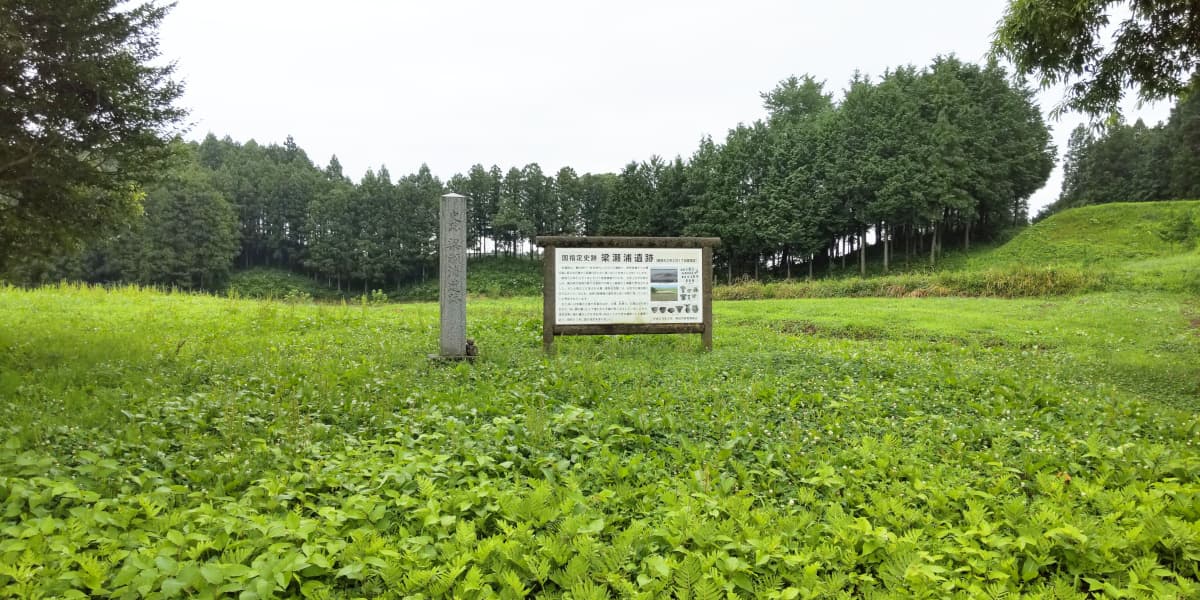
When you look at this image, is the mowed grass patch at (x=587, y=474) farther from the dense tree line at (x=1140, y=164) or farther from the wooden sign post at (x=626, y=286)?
the dense tree line at (x=1140, y=164)

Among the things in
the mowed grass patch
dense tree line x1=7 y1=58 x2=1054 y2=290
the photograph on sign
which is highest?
dense tree line x1=7 y1=58 x2=1054 y2=290

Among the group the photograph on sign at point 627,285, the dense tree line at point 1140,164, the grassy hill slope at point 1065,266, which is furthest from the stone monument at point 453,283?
the dense tree line at point 1140,164

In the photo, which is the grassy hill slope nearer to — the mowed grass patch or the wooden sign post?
the mowed grass patch

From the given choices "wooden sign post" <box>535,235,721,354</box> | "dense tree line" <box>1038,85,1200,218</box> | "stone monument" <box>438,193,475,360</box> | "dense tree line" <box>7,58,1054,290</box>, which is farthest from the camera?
"dense tree line" <box>1038,85,1200,218</box>

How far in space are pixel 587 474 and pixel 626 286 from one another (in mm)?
5482

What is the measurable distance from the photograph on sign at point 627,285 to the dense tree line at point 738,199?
27.6 m

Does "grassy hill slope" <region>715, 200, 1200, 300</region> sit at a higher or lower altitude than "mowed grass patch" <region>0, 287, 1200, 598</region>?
higher

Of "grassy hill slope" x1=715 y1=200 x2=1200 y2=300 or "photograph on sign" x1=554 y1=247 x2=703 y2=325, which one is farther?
"grassy hill slope" x1=715 y1=200 x2=1200 y2=300

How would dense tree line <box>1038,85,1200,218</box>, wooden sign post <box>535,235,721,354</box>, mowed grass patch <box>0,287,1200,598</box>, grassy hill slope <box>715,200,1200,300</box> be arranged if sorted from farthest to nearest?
dense tree line <box>1038,85,1200,218</box> < grassy hill slope <box>715,200,1200,300</box> < wooden sign post <box>535,235,721,354</box> < mowed grass patch <box>0,287,1200,598</box>

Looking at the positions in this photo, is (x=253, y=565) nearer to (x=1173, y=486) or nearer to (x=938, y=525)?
(x=938, y=525)

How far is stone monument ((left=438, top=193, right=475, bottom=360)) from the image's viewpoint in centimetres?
836

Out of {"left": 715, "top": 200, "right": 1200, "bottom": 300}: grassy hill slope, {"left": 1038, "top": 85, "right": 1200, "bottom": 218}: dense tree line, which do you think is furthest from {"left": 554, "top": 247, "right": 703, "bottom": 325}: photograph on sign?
{"left": 1038, "top": 85, "right": 1200, "bottom": 218}: dense tree line

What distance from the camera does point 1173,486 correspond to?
4.25 metres

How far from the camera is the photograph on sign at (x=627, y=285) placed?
31.4ft
